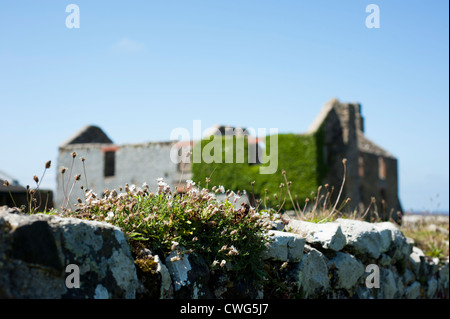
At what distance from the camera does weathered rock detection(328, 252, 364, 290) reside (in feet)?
16.4

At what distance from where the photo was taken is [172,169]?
21.3 m

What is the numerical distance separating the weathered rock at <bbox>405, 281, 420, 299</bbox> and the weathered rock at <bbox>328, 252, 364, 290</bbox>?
1946 mm

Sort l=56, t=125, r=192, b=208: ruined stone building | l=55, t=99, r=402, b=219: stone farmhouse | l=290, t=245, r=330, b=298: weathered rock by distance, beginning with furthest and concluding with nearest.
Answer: l=56, t=125, r=192, b=208: ruined stone building, l=55, t=99, r=402, b=219: stone farmhouse, l=290, t=245, r=330, b=298: weathered rock

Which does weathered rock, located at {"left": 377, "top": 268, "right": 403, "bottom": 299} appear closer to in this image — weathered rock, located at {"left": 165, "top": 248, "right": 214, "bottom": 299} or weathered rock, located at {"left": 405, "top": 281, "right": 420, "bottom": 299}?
weathered rock, located at {"left": 405, "top": 281, "right": 420, "bottom": 299}

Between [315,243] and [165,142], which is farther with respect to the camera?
[165,142]

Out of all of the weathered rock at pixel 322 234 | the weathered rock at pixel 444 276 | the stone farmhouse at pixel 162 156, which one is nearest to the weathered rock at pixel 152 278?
the weathered rock at pixel 322 234

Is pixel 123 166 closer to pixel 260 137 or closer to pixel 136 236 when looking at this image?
pixel 260 137

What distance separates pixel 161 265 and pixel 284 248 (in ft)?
4.66

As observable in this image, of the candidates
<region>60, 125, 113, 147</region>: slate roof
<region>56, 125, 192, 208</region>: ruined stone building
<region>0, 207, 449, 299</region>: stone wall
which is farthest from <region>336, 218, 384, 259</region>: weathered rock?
<region>60, 125, 113, 147</region>: slate roof

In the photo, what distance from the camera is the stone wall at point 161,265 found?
246cm

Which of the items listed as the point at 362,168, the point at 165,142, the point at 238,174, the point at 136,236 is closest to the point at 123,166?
the point at 165,142

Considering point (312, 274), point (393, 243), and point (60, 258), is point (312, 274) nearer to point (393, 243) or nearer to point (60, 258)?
point (393, 243)

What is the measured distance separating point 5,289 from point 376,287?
4.60 m

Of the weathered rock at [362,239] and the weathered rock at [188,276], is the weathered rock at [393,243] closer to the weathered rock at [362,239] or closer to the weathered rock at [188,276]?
the weathered rock at [362,239]
